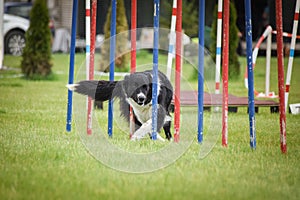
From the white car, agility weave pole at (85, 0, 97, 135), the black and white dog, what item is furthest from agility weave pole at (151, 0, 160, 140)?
the white car

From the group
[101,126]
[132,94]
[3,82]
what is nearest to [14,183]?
[132,94]

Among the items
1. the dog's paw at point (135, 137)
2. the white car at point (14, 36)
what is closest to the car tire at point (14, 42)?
the white car at point (14, 36)

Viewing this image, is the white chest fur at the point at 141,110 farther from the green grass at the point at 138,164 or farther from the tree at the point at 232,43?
the tree at the point at 232,43

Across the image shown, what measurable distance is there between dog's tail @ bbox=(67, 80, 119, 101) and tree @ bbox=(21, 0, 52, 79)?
822 centimetres

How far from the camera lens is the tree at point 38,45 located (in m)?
14.2

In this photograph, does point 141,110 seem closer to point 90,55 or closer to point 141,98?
point 141,98

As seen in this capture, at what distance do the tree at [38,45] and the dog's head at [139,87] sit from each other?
8.38 meters

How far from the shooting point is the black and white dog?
20.1ft

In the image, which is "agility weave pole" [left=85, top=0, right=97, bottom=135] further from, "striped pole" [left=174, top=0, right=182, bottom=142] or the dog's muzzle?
"striped pole" [left=174, top=0, right=182, bottom=142]

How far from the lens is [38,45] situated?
14.3 meters

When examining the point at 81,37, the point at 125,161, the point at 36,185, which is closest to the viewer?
the point at 36,185

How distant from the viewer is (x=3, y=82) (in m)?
13.4

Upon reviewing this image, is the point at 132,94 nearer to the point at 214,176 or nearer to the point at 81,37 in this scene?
the point at 214,176

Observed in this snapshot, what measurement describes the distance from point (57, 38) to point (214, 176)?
68.2ft
